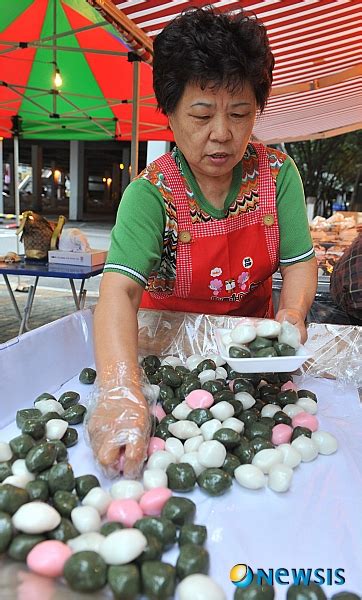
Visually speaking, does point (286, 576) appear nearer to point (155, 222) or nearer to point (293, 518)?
point (293, 518)

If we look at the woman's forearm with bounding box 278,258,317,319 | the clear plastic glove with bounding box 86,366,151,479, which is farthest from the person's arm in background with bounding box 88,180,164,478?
the woman's forearm with bounding box 278,258,317,319

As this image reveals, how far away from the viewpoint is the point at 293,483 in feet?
2.85

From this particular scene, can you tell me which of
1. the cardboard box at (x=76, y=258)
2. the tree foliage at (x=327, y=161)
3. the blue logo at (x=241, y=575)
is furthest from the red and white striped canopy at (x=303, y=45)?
the tree foliage at (x=327, y=161)

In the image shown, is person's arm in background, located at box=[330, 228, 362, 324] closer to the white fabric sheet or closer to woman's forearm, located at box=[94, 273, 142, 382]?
the white fabric sheet

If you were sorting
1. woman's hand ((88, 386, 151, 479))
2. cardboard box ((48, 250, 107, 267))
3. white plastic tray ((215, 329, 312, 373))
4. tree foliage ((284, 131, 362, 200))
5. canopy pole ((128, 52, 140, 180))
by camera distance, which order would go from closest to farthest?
1. woman's hand ((88, 386, 151, 479))
2. white plastic tray ((215, 329, 312, 373))
3. canopy pole ((128, 52, 140, 180))
4. cardboard box ((48, 250, 107, 267))
5. tree foliage ((284, 131, 362, 200))

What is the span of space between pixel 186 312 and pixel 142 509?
0.78 metres

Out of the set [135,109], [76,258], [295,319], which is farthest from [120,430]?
[135,109]

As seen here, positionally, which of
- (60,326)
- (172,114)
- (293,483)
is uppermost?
(172,114)

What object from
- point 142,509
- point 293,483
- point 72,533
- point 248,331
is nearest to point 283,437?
point 293,483

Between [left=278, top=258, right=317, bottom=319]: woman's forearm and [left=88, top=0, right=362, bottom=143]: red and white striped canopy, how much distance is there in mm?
789

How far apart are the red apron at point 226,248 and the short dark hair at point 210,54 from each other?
25 cm

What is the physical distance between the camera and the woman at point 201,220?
1.00m

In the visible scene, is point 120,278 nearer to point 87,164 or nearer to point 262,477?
point 262,477

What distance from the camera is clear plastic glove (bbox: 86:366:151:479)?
82cm
